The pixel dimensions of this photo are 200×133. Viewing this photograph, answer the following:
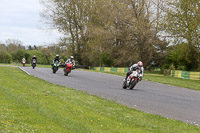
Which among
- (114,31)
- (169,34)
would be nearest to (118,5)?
(114,31)

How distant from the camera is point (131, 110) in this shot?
1007cm

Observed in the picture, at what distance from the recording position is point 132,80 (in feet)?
58.0

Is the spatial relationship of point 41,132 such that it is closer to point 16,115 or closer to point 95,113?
point 16,115

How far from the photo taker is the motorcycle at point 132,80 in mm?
17484

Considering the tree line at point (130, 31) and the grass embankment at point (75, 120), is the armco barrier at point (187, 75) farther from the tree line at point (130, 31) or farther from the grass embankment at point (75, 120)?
the grass embankment at point (75, 120)

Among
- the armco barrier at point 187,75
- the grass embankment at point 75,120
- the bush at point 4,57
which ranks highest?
the bush at point 4,57

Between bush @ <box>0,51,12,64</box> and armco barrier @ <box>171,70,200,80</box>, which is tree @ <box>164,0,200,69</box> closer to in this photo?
armco barrier @ <box>171,70,200,80</box>

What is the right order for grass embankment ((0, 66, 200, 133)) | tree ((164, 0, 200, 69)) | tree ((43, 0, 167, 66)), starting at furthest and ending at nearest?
1. tree ((43, 0, 167, 66))
2. tree ((164, 0, 200, 69))
3. grass embankment ((0, 66, 200, 133))

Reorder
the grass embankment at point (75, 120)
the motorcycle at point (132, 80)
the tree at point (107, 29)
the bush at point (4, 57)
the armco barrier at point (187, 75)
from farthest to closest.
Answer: the bush at point (4, 57)
the tree at point (107, 29)
the armco barrier at point (187, 75)
the motorcycle at point (132, 80)
the grass embankment at point (75, 120)

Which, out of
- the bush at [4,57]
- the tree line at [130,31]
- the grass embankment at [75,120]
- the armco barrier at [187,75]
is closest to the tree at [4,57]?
the bush at [4,57]

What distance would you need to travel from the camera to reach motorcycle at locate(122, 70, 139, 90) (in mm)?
17484

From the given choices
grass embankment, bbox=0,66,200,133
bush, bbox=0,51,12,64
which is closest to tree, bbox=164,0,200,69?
grass embankment, bbox=0,66,200,133

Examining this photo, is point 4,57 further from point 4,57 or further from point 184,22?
point 184,22

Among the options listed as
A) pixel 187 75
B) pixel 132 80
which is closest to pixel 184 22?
pixel 187 75
